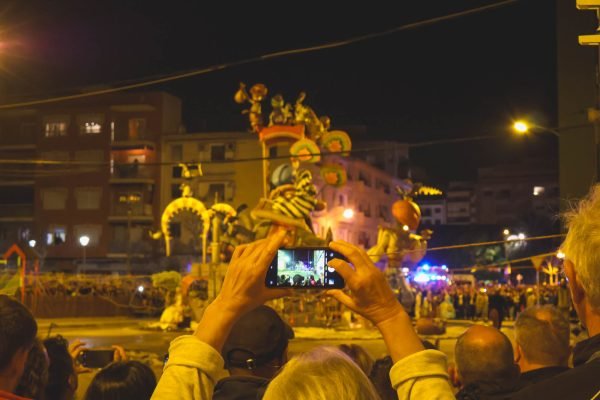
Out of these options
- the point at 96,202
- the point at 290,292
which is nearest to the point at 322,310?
the point at 290,292

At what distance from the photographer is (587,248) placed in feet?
7.02

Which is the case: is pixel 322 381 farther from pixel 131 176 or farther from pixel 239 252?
pixel 131 176

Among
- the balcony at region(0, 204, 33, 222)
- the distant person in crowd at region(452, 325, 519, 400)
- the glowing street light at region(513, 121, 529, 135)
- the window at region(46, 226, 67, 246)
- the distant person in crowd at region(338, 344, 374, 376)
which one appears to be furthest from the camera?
the balcony at region(0, 204, 33, 222)

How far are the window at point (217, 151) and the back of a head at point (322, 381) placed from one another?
57.9m

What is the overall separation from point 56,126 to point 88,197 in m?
6.57

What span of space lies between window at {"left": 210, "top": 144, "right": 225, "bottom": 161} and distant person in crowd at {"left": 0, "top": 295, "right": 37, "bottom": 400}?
5660cm

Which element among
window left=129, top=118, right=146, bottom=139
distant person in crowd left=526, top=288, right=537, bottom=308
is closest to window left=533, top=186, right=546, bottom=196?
window left=129, top=118, right=146, bottom=139

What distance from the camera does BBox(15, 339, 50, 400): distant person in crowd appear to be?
3615 mm

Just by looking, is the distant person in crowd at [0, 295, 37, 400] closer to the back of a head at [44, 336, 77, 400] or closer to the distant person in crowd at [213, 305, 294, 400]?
the distant person in crowd at [213, 305, 294, 400]

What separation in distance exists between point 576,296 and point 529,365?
2.16 m

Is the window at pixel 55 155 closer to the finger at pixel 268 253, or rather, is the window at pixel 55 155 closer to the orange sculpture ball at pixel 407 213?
the orange sculpture ball at pixel 407 213

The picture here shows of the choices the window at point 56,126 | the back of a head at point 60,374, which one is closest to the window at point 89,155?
the window at point 56,126

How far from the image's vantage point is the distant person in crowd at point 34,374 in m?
3.62

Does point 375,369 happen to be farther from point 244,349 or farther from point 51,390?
point 51,390
